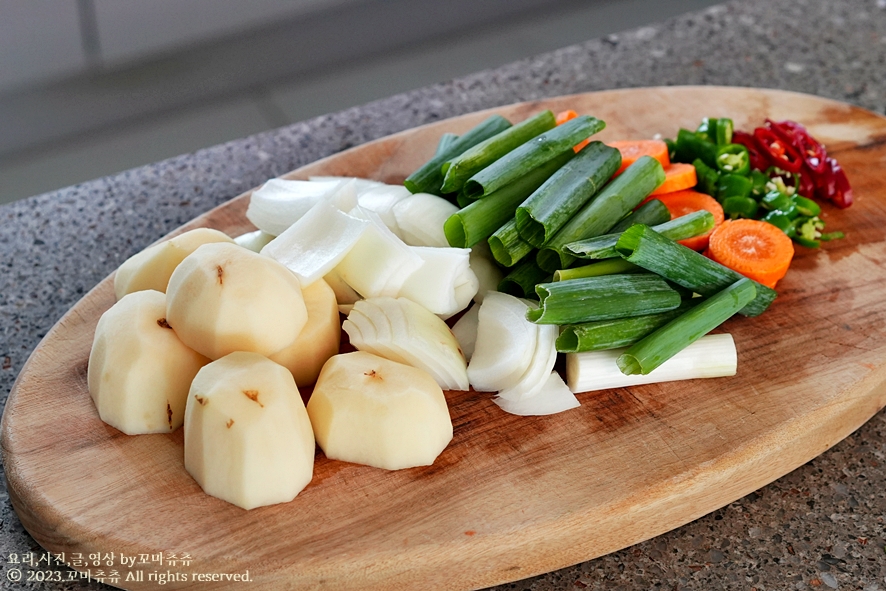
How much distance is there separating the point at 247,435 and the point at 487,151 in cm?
95

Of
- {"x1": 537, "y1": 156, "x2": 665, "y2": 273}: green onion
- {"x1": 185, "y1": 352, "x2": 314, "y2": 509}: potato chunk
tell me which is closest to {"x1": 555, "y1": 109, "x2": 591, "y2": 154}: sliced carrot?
{"x1": 537, "y1": 156, "x2": 665, "y2": 273}: green onion

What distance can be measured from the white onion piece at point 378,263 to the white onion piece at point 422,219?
160 mm

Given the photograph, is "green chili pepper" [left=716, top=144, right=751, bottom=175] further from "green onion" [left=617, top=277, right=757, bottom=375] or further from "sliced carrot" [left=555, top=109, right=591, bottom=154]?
"green onion" [left=617, top=277, right=757, bottom=375]

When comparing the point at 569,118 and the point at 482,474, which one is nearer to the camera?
the point at 482,474

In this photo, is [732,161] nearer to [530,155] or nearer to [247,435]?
[530,155]

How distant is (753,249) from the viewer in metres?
2.04

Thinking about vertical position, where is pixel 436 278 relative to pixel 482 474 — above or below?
above

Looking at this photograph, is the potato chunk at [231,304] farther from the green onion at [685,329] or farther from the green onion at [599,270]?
the green onion at [685,329]

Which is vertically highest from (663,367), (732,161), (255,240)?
(255,240)

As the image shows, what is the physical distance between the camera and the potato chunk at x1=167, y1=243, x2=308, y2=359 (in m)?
1.58

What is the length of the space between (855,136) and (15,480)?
2.28 m

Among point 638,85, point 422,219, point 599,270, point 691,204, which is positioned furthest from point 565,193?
point 638,85

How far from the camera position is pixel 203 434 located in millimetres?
1504

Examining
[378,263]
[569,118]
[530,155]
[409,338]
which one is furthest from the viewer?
[569,118]
